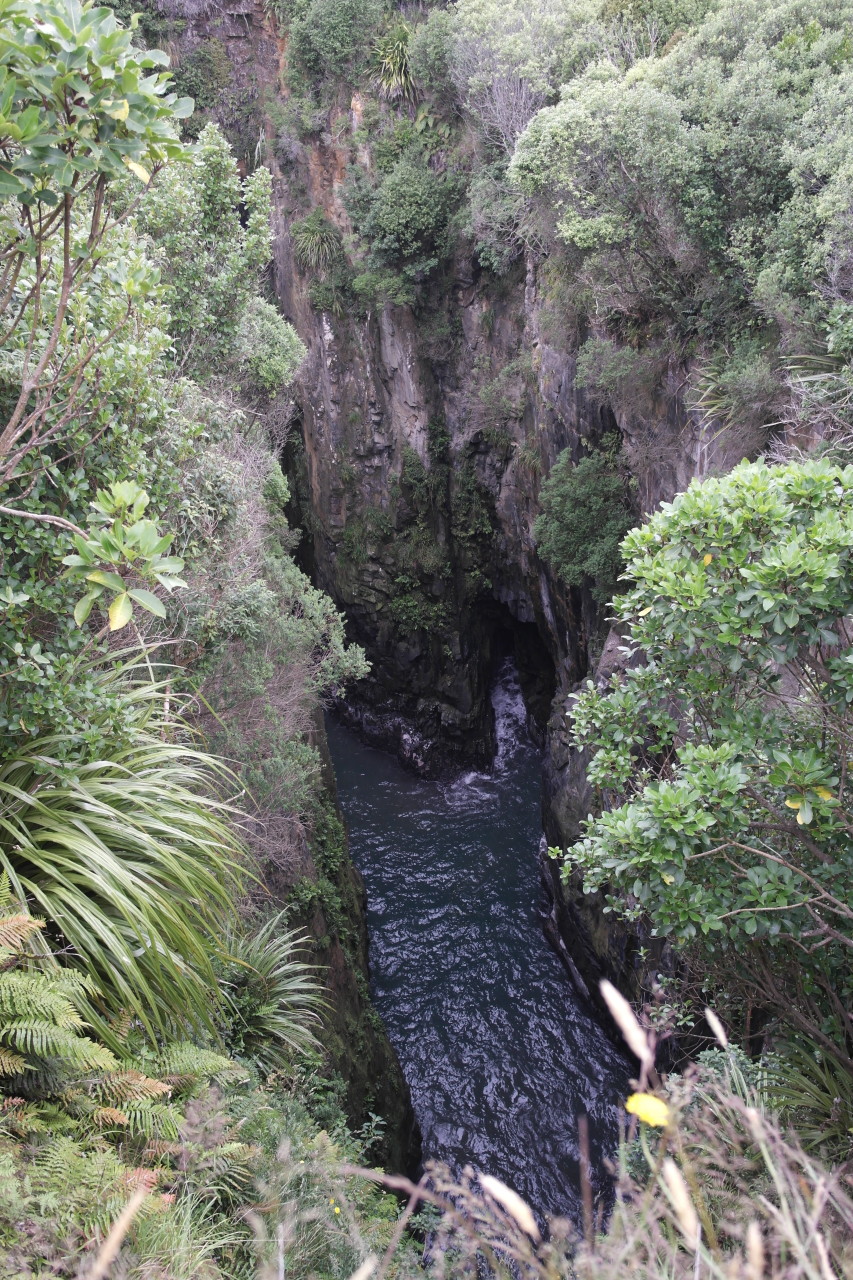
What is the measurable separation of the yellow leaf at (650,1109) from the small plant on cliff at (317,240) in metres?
22.3

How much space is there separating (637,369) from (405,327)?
34.9 feet

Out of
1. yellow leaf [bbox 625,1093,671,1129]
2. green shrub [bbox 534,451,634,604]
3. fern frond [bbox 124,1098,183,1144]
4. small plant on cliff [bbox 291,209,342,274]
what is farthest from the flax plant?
small plant on cliff [bbox 291,209,342,274]

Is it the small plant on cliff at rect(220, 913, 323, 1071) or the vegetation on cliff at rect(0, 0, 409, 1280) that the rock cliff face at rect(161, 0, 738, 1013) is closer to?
the small plant on cliff at rect(220, 913, 323, 1071)

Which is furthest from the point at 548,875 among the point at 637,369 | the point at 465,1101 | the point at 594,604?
the point at 637,369

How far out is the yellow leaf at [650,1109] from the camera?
1488 mm

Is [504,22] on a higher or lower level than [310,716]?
higher

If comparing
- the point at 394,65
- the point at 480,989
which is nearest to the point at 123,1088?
the point at 480,989

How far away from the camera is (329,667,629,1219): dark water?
37.1 ft

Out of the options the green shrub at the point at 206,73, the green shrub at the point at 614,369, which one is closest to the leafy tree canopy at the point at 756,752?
the green shrub at the point at 614,369

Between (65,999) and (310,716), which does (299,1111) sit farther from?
(310,716)

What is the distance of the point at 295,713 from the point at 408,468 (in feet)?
37.1

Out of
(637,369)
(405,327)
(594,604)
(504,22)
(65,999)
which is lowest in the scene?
(65,999)

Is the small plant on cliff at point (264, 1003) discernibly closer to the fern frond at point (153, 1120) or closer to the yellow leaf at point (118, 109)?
the fern frond at point (153, 1120)

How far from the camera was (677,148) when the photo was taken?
934 centimetres
